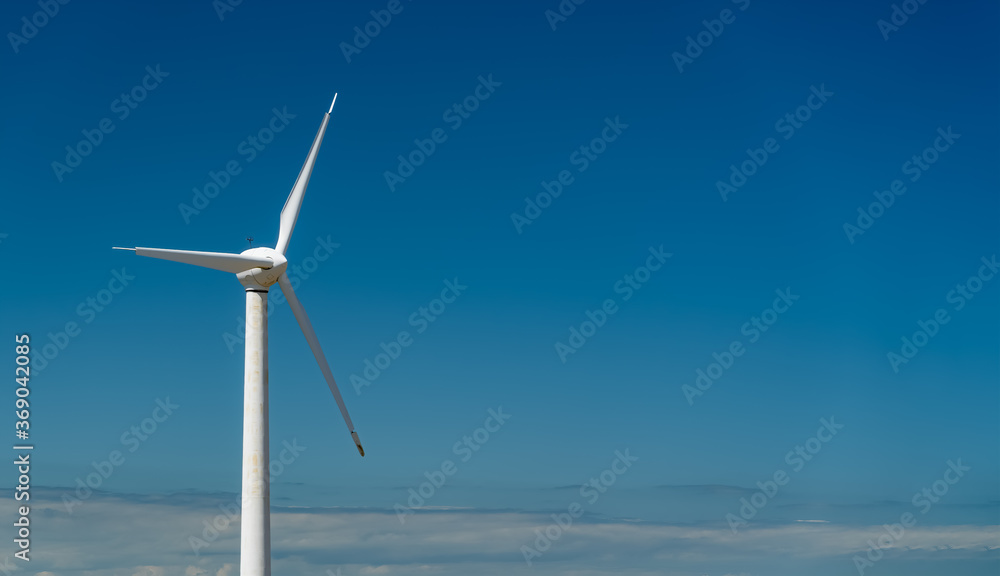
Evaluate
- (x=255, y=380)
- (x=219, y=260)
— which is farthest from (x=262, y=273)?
(x=255, y=380)

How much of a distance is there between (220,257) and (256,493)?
43.5 ft

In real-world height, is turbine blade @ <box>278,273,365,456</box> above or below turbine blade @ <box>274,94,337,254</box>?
below

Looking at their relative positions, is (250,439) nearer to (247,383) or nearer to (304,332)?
(247,383)

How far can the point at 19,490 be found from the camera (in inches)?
2356

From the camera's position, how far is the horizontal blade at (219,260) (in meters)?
64.1

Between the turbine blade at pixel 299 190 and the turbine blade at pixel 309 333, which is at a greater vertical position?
the turbine blade at pixel 299 190

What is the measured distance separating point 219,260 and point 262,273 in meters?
2.51

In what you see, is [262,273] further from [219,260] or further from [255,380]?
[255,380]

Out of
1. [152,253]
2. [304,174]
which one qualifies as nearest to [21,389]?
[152,253]

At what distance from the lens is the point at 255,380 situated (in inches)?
2510

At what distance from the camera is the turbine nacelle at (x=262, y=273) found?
6462 cm

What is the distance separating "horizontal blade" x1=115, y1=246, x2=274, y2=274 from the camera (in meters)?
64.1

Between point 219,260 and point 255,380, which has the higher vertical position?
point 219,260

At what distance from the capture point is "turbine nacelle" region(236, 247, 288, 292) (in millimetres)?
64625
